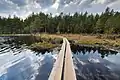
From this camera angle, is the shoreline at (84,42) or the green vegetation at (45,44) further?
the shoreline at (84,42)

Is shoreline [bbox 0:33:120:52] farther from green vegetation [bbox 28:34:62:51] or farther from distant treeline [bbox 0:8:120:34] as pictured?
distant treeline [bbox 0:8:120:34]

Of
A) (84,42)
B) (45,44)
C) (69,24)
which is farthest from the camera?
(69,24)

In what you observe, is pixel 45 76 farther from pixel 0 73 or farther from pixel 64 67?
pixel 0 73

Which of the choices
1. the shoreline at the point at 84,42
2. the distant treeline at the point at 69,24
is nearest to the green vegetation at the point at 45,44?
the shoreline at the point at 84,42

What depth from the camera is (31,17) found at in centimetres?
11400

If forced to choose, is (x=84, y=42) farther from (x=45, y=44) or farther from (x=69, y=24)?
(x=69, y=24)

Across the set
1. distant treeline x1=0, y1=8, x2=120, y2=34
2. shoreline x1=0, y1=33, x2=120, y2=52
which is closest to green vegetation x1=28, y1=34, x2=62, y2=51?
shoreline x1=0, y1=33, x2=120, y2=52

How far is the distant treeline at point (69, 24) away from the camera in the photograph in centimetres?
6839

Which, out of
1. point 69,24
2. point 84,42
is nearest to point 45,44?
point 84,42

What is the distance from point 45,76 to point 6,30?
9704cm

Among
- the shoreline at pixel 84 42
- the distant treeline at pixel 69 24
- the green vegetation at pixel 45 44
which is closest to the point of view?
the green vegetation at pixel 45 44

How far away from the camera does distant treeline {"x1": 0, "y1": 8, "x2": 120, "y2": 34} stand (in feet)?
224

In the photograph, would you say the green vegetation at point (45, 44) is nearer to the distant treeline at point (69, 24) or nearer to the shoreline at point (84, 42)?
the shoreline at point (84, 42)

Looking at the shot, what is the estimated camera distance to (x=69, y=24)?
89.2m
